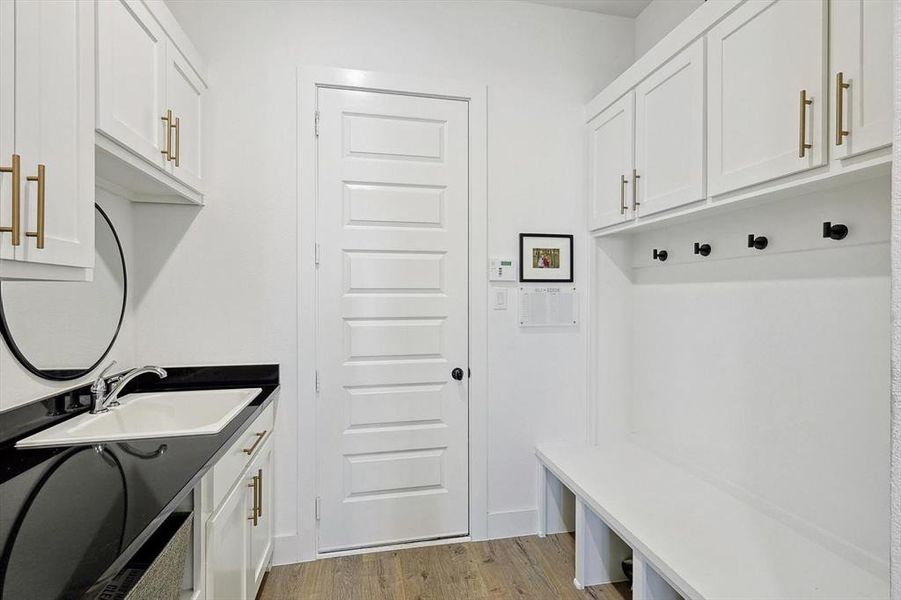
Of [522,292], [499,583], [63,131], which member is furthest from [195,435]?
[522,292]

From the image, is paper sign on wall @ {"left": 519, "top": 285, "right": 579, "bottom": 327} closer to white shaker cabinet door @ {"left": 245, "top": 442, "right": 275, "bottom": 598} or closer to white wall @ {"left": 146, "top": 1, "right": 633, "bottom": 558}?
white wall @ {"left": 146, "top": 1, "right": 633, "bottom": 558}

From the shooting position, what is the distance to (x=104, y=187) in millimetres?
1864

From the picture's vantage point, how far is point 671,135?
6.28ft

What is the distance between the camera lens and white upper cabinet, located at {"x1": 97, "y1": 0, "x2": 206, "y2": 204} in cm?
135

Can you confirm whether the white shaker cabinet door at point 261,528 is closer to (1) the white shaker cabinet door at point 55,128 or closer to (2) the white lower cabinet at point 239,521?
(2) the white lower cabinet at point 239,521

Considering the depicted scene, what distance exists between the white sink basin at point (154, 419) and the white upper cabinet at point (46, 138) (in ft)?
1.81

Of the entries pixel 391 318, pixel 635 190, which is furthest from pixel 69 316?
pixel 635 190

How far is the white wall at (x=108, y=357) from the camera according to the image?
1394 mm

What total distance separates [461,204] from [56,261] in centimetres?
175

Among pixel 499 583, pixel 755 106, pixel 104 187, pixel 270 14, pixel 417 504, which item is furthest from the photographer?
pixel 417 504

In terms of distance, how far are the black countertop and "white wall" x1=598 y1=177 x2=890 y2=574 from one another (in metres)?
1.96

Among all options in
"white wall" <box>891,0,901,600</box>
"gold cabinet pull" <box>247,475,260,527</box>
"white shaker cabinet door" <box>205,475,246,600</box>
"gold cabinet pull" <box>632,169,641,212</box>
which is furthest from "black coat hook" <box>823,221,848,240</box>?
"gold cabinet pull" <box>247,475,260,527</box>

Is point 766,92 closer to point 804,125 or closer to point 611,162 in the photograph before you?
point 804,125

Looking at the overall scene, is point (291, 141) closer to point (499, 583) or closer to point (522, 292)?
point (522, 292)
